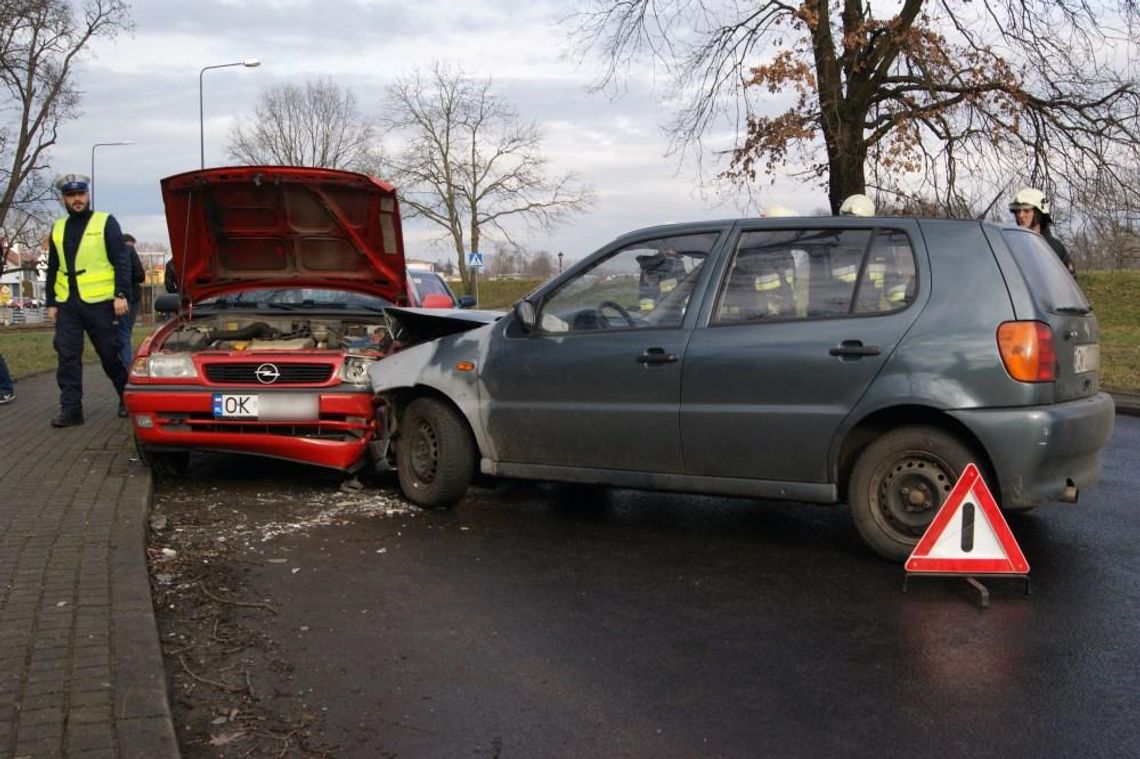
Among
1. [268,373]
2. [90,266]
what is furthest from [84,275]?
[268,373]

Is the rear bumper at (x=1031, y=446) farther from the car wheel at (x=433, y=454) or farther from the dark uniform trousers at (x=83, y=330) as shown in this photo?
the dark uniform trousers at (x=83, y=330)

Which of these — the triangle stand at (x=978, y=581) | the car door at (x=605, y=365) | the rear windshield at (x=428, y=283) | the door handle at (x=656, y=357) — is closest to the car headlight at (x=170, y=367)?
the car door at (x=605, y=365)

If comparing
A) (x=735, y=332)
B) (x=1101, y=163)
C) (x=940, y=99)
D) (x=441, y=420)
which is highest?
(x=940, y=99)

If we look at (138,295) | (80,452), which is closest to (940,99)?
(138,295)

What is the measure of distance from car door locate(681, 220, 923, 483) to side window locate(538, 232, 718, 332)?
0.21m

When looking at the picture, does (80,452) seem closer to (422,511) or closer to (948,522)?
(422,511)

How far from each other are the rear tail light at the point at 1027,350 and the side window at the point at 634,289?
1.53 m

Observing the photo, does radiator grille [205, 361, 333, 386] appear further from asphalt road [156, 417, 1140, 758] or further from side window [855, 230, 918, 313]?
side window [855, 230, 918, 313]

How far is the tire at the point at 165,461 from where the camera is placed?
6520mm

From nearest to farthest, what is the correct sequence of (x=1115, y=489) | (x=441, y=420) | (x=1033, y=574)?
(x=1033, y=574), (x=441, y=420), (x=1115, y=489)

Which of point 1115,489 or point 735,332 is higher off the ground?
point 735,332

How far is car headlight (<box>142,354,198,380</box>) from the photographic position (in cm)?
619

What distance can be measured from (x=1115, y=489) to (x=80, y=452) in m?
7.22

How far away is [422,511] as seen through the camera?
592 cm
